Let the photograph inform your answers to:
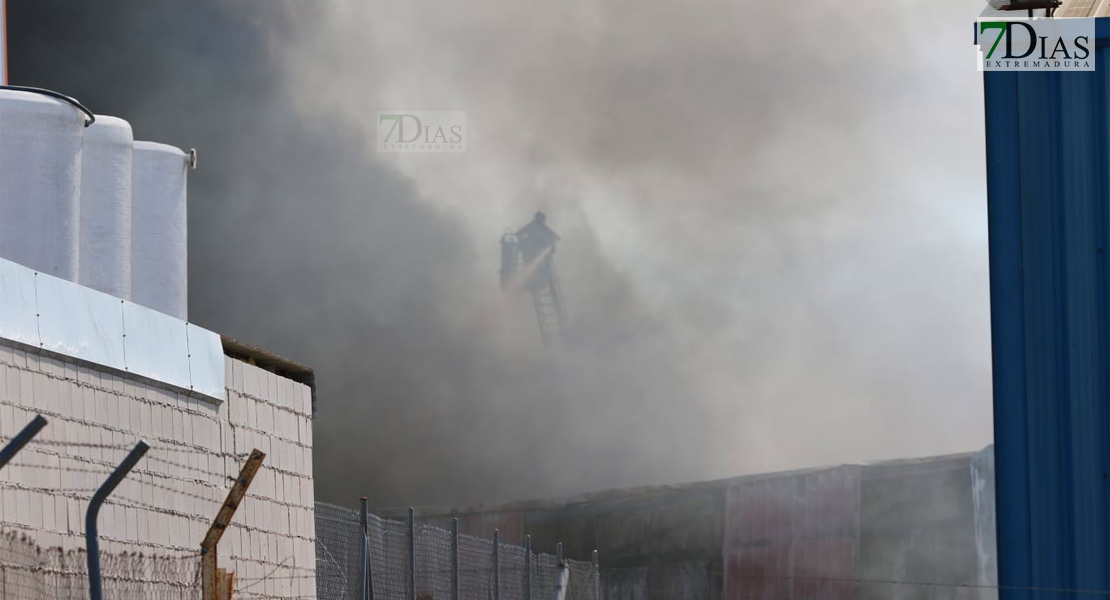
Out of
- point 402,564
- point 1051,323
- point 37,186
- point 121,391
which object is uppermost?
point 37,186

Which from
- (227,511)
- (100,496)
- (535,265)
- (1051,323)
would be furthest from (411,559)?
(535,265)

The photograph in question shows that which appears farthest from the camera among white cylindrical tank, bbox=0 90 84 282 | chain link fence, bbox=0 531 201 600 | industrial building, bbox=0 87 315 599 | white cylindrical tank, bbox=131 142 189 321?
white cylindrical tank, bbox=131 142 189 321

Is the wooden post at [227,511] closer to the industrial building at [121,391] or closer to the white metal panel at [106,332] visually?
the industrial building at [121,391]

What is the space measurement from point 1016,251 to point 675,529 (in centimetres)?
1201

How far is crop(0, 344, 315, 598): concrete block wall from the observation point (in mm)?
5688

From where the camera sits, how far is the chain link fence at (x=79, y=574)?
534 centimetres

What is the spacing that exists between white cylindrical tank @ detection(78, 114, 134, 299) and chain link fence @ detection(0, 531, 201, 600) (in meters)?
2.18

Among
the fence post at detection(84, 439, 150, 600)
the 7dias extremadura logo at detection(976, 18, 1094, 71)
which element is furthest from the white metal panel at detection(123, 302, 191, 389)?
the 7dias extremadura logo at detection(976, 18, 1094, 71)

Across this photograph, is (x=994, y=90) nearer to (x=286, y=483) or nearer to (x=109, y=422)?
(x=286, y=483)

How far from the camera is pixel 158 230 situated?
919 centimetres

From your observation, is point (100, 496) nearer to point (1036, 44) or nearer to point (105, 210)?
point (105, 210)

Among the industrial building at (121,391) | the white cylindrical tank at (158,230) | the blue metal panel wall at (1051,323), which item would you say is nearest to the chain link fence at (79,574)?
the industrial building at (121,391)

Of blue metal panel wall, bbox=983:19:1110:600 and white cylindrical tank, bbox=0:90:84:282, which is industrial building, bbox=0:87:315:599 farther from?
blue metal panel wall, bbox=983:19:1110:600

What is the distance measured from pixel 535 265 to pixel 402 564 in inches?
840
